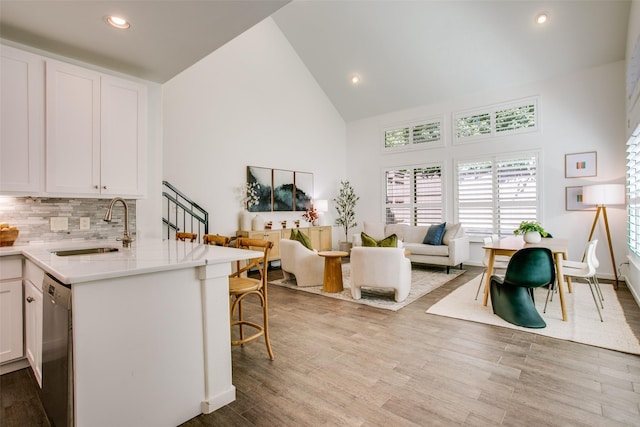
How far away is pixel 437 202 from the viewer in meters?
7.18

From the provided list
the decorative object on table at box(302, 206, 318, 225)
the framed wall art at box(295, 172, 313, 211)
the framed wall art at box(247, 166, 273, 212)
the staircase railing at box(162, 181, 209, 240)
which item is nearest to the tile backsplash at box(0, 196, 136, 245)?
the staircase railing at box(162, 181, 209, 240)

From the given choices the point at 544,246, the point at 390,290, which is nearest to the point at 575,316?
the point at 544,246

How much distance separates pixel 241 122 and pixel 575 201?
6167mm

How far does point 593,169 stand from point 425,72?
3451 millimetres

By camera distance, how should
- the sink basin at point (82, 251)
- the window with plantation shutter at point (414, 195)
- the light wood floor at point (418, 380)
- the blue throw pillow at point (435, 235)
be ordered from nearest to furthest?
the light wood floor at point (418, 380), the sink basin at point (82, 251), the blue throw pillow at point (435, 235), the window with plantation shutter at point (414, 195)

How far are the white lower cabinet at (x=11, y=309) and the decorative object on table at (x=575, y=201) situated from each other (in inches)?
288

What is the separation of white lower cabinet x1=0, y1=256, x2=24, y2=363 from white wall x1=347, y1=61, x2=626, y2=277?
680 cm

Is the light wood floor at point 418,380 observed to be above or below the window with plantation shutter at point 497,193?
below

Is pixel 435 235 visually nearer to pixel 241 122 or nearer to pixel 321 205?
pixel 321 205

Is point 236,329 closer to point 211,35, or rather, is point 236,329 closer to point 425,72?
point 211,35

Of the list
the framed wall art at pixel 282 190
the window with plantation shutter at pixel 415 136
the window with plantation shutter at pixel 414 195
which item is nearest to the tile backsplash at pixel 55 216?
the framed wall art at pixel 282 190

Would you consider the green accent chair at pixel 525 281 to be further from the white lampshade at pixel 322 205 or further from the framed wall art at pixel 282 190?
the framed wall art at pixel 282 190

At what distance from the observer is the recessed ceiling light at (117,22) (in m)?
2.29

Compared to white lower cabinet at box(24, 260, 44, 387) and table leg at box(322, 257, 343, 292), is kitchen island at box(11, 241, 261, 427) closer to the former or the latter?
white lower cabinet at box(24, 260, 44, 387)
